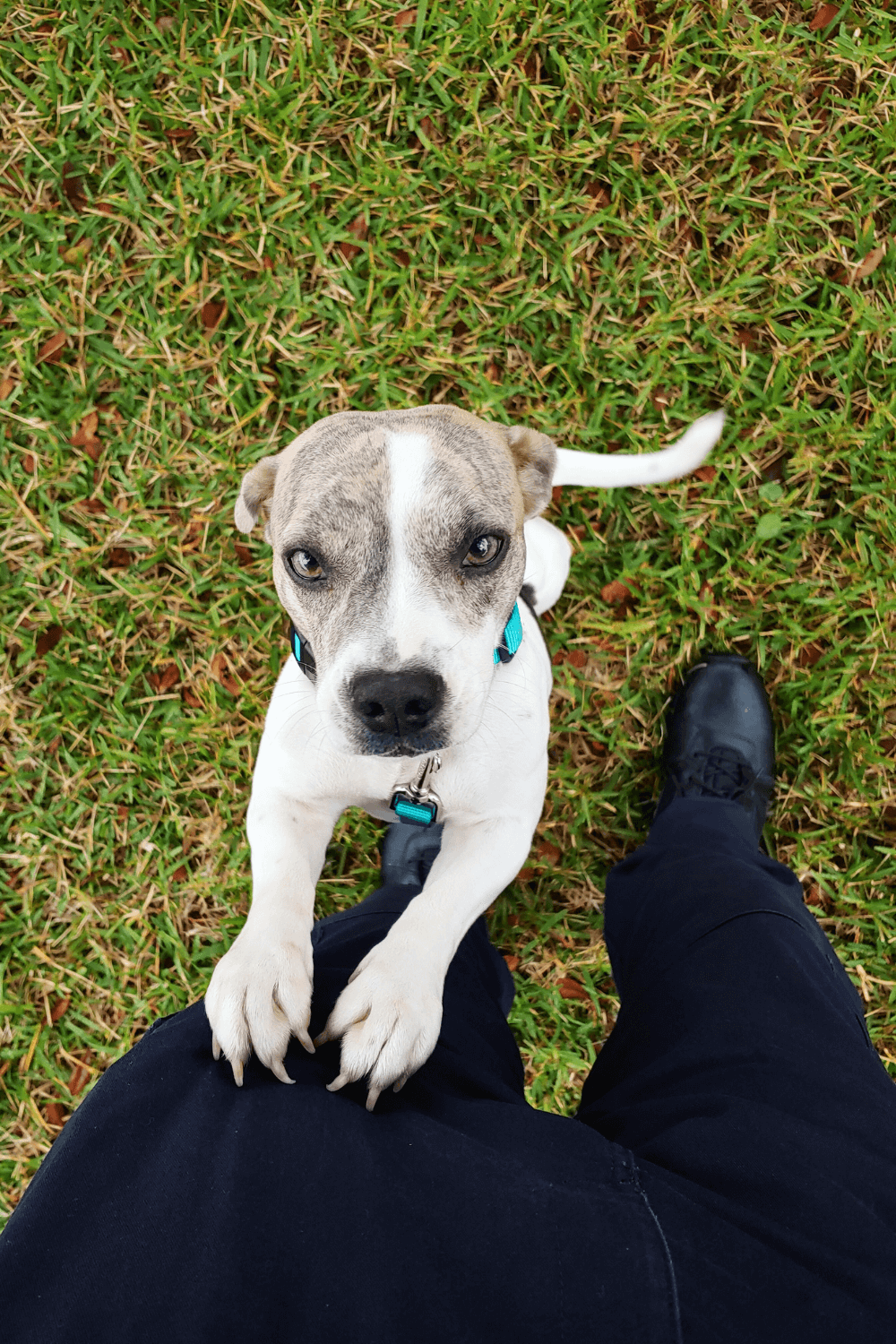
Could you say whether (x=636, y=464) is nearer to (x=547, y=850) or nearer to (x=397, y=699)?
(x=547, y=850)

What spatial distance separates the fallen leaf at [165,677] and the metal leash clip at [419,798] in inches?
66.9

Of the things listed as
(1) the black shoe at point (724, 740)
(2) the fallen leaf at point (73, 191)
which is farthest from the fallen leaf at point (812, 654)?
(2) the fallen leaf at point (73, 191)

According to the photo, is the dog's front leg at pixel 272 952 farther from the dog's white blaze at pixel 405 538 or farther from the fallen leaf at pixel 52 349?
the fallen leaf at pixel 52 349

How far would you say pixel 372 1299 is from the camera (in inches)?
58.7

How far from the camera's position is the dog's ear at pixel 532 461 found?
8.91 feet

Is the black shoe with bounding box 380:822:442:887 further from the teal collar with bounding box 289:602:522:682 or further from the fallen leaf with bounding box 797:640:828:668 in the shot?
the fallen leaf with bounding box 797:640:828:668

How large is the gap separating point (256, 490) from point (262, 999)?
1585 millimetres

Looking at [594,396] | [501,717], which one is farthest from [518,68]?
[501,717]

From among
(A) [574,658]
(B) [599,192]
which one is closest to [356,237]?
(B) [599,192]

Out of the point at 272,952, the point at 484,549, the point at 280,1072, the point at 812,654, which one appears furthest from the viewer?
the point at 812,654

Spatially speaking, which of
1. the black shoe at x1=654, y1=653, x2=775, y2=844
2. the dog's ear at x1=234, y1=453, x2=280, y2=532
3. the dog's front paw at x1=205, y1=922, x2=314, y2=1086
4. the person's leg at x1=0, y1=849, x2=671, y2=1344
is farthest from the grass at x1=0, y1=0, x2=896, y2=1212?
the person's leg at x1=0, y1=849, x2=671, y2=1344

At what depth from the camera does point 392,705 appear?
2.07 m

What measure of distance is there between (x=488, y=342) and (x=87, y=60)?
7.54 ft

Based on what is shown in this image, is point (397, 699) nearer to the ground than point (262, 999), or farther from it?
farther from it
